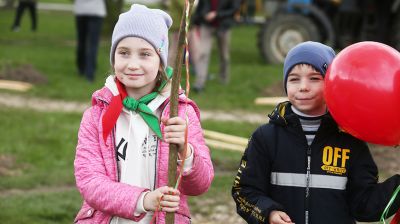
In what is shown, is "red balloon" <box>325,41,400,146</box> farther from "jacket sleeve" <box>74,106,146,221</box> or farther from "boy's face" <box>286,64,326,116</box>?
"jacket sleeve" <box>74,106,146,221</box>

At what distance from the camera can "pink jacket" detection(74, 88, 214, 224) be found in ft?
11.2

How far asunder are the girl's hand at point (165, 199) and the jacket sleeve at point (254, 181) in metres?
0.54

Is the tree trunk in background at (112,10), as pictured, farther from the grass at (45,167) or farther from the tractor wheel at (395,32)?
the grass at (45,167)

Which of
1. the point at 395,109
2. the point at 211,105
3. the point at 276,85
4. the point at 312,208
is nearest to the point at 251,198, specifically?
the point at 312,208

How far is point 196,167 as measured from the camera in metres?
3.41

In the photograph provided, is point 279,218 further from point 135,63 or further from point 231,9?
point 231,9

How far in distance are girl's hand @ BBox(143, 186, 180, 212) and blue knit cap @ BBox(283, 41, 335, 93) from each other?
0.86 metres

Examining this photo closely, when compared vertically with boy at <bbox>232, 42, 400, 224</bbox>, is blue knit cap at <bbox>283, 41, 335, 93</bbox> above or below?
above

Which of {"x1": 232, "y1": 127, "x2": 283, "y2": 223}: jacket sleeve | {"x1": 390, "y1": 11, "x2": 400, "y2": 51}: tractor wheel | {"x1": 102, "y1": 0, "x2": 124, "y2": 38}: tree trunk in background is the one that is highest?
{"x1": 232, "y1": 127, "x2": 283, "y2": 223}: jacket sleeve

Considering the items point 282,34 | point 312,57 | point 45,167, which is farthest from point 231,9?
point 312,57

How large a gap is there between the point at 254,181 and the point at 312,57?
59 cm

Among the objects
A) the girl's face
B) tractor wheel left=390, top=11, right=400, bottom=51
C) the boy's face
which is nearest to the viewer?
the girl's face

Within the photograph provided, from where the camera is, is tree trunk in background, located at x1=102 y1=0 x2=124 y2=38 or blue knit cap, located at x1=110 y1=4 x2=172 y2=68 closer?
blue knit cap, located at x1=110 y1=4 x2=172 y2=68

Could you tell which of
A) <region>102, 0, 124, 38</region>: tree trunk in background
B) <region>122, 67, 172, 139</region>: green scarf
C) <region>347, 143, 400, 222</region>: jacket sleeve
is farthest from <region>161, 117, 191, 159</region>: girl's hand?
<region>102, 0, 124, 38</region>: tree trunk in background
